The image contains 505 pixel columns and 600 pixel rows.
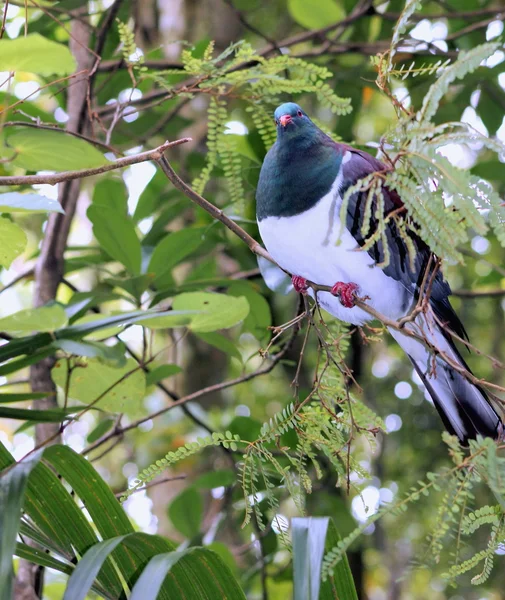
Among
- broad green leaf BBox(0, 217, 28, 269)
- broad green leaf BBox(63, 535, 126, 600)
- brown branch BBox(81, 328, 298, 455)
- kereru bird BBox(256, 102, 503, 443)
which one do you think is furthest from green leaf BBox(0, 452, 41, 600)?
kereru bird BBox(256, 102, 503, 443)

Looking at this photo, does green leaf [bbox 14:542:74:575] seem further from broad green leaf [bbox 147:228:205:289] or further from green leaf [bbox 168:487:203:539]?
green leaf [bbox 168:487:203:539]

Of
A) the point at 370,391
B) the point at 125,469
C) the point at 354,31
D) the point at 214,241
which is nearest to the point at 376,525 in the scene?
the point at 370,391

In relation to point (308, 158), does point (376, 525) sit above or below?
below

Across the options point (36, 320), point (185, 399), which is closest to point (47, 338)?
point (36, 320)

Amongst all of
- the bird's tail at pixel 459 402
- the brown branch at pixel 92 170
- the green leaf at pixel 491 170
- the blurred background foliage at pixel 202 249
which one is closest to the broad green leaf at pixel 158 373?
the blurred background foliage at pixel 202 249

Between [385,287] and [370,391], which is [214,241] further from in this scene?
[370,391]

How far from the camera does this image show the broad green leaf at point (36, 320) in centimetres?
114

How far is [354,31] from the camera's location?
2.52 m

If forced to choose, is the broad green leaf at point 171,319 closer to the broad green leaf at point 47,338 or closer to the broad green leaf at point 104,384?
the broad green leaf at point 47,338

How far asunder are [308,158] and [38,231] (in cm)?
158

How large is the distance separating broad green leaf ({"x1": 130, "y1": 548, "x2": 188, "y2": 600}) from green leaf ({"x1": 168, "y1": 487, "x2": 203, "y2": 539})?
118 centimetres

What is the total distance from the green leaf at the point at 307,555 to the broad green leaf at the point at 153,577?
16cm

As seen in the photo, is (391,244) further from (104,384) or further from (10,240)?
(10,240)

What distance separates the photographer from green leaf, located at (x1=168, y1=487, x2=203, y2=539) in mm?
2166
